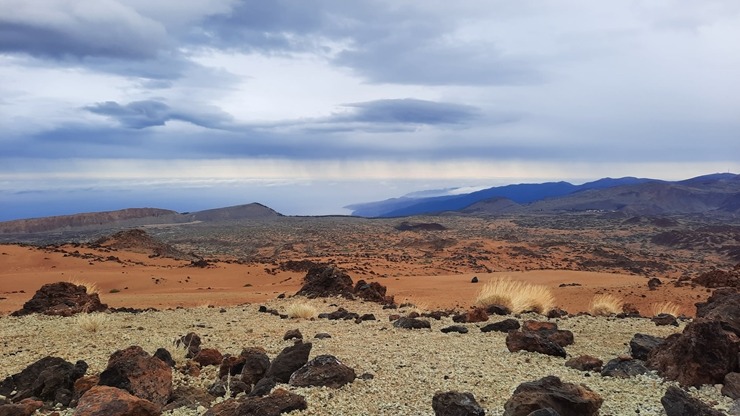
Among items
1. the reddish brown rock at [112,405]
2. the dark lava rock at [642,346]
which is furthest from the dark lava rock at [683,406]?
the reddish brown rock at [112,405]

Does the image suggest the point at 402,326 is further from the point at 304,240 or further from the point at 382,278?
the point at 304,240

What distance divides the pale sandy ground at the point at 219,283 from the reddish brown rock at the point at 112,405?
12.6 metres

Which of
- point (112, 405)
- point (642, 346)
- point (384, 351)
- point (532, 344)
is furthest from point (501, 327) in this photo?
point (112, 405)

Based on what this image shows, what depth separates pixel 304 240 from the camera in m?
61.3

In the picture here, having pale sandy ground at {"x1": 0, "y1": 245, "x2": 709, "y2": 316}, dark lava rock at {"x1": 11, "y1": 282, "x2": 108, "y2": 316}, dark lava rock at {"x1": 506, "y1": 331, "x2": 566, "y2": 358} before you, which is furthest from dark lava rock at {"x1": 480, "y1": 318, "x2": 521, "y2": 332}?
dark lava rock at {"x1": 11, "y1": 282, "x2": 108, "y2": 316}

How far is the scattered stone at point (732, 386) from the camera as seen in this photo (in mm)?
6082

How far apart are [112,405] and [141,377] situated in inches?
40.8

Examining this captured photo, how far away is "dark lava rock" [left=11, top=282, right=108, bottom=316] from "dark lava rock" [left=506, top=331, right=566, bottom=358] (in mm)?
11117

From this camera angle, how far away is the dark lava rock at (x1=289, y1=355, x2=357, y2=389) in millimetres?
6633

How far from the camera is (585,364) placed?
25.2 feet

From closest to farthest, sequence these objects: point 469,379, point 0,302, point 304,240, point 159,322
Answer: point 469,379 → point 159,322 → point 0,302 → point 304,240

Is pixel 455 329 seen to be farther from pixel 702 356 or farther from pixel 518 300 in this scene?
pixel 702 356

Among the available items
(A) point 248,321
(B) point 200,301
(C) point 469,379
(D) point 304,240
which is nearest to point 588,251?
(D) point 304,240

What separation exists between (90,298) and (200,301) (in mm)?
4207
